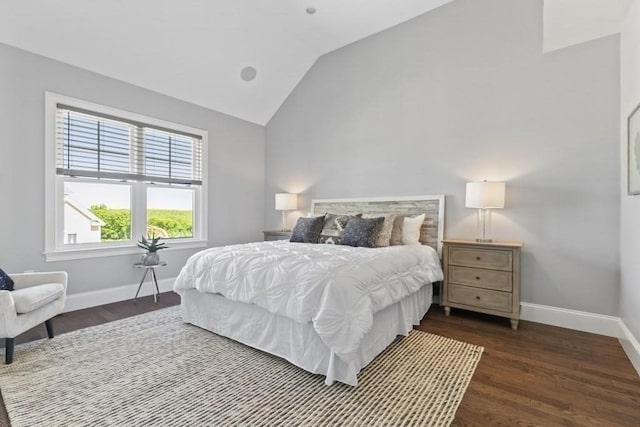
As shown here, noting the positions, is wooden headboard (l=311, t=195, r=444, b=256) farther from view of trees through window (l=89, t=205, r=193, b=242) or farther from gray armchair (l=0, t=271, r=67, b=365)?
gray armchair (l=0, t=271, r=67, b=365)

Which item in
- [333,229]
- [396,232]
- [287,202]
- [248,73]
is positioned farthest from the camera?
[287,202]

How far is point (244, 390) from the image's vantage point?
6.08 ft

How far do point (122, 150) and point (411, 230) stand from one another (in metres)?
3.66

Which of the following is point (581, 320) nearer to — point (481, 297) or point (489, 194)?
point (481, 297)

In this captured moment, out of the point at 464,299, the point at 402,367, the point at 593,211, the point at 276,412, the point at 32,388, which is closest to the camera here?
the point at 276,412

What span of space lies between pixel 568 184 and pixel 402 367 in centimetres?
239

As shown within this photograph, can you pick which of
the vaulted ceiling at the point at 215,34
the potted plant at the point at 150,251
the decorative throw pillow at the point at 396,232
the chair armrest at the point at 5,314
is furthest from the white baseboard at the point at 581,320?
the chair armrest at the point at 5,314

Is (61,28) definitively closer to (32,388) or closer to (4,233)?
(4,233)

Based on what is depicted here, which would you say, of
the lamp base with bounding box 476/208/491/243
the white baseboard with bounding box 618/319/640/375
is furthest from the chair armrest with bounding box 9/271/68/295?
the white baseboard with bounding box 618/319/640/375

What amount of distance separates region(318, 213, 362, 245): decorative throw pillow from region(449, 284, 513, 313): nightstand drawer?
4.27ft

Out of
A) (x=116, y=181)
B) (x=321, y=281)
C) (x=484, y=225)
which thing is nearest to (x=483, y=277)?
(x=484, y=225)

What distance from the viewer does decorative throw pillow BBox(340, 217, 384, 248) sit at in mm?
3156

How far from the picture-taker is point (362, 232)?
126 inches

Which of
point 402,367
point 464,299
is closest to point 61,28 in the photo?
point 402,367
